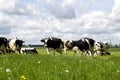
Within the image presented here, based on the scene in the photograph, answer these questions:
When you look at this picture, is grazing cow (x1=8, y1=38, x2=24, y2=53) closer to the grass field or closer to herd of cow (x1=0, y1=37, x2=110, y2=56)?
herd of cow (x1=0, y1=37, x2=110, y2=56)

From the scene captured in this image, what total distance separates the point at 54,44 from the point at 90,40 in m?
5.57

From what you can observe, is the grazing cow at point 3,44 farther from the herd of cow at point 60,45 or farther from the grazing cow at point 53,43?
the grazing cow at point 53,43

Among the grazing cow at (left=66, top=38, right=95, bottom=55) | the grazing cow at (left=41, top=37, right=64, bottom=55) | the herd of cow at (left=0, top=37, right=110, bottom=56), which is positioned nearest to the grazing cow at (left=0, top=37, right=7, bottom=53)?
the herd of cow at (left=0, top=37, right=110, bottom=56)

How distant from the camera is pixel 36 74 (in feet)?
31.5

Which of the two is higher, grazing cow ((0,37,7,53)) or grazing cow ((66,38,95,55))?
grazing cow ((0,37,7,53))

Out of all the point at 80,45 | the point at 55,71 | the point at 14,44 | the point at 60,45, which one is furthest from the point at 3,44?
the point at 55,71

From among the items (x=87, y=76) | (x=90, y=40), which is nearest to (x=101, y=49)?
(x=90, y=40)

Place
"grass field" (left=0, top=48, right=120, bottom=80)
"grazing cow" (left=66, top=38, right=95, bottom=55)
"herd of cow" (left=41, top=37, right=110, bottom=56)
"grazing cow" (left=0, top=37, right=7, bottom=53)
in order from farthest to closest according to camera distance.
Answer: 1. "herd of cow" (left=41, top=37, right=110, bottom=56)
2. "grazing cow" (left=66, top=38, right=95, bottom=55)
3. "grazing cow" (left=0, top=37, right=7, bottom=53)
4. "grass field" (left=0, top=48, right=120, bottom=80)

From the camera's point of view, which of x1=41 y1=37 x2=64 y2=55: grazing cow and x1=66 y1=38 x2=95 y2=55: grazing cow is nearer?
x1=66 y1=38 x2=95 y2=55: grazing cow

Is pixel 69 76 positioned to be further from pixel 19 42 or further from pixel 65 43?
pixel 65 43

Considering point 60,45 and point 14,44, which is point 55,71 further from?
point 60,45

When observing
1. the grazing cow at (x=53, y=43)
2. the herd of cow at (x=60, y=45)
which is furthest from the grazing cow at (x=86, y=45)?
the grazing cow at (x=53, y=43)

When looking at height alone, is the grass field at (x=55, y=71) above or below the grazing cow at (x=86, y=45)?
above

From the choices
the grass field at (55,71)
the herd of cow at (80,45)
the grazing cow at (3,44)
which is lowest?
the herd of cow at (80,45)
